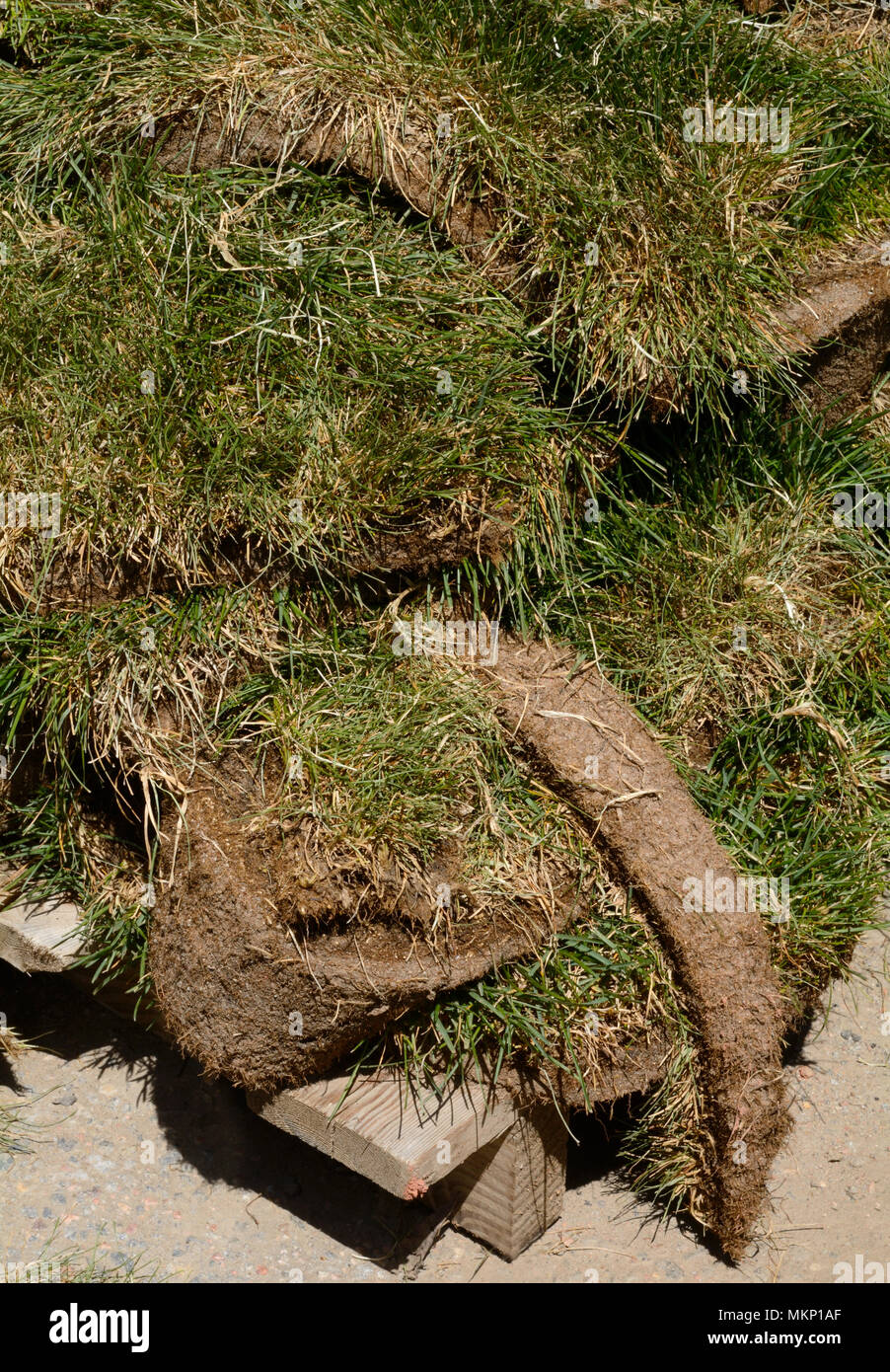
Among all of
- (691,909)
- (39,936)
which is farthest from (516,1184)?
(39,936)

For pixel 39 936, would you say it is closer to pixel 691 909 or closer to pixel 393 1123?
pixel 393 1123

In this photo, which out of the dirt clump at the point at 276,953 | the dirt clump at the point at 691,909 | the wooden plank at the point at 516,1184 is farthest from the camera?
the wooden plank at the point at 516,1184

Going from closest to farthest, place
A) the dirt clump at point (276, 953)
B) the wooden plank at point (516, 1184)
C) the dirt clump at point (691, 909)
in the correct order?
the dirt clump at point (276, 953), the dirt clump at point (691, 909), the wooden plank at point (516, 1184)

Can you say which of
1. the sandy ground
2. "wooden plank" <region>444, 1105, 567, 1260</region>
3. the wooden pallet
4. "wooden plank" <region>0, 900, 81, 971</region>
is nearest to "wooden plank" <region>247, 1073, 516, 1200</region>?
the wooden pallet

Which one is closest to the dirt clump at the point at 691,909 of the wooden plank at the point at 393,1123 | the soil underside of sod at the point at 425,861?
the soil underside of sod at the point at 425,861

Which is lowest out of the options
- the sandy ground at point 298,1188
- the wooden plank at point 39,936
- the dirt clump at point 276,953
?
the sandy ground at point 298,1188

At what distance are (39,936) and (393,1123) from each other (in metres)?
1.07

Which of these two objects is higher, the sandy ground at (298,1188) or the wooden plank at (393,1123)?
the wooden plank at (393,1123)

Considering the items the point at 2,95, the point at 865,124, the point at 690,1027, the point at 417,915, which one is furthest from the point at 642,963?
the point at 2,95

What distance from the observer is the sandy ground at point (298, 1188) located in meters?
3.26

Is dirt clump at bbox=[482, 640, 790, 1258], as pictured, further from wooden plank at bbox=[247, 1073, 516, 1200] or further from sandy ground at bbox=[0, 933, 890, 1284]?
wooden plank at bbox=[247, 1073, 516, 1200]

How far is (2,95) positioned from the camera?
11.2 ft

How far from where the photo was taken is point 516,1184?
126 inches

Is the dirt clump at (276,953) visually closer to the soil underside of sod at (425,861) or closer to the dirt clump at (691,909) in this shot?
the soil underside of sod at (425,861)
